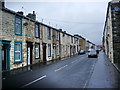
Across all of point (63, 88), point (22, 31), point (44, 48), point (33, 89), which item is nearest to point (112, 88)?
point (63, 88)

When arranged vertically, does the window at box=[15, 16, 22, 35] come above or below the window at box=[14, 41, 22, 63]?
above

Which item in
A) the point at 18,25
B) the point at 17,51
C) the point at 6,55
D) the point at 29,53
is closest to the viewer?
the point at 6,55

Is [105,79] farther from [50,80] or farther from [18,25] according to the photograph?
[18,25]

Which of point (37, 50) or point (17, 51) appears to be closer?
point (17, 51)

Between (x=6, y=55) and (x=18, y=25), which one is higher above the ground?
(x=18, y=25)

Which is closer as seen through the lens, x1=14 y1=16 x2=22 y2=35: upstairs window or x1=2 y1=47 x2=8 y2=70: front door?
x1=2 y1=47 x2=8 y2=70: front door

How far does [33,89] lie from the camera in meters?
7.28

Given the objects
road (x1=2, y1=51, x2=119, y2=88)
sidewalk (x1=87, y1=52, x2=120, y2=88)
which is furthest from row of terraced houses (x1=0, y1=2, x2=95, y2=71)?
sidewalk (x1=87, y1=52, x2=120, y2=88)

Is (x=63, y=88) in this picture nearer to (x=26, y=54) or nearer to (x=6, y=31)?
(x=6, y=31)

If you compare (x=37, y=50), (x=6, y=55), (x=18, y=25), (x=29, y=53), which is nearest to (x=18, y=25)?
(x=18, y=25)

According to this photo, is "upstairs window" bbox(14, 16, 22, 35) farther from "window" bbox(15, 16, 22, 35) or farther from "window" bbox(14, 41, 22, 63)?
"window" bbox(14, 41, 22, 63)

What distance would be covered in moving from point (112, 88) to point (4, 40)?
10.5 metres

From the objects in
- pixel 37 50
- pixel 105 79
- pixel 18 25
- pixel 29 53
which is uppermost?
pixel 18 25

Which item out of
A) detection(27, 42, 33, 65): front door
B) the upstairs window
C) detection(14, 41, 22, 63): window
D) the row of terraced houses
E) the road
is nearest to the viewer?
the road
